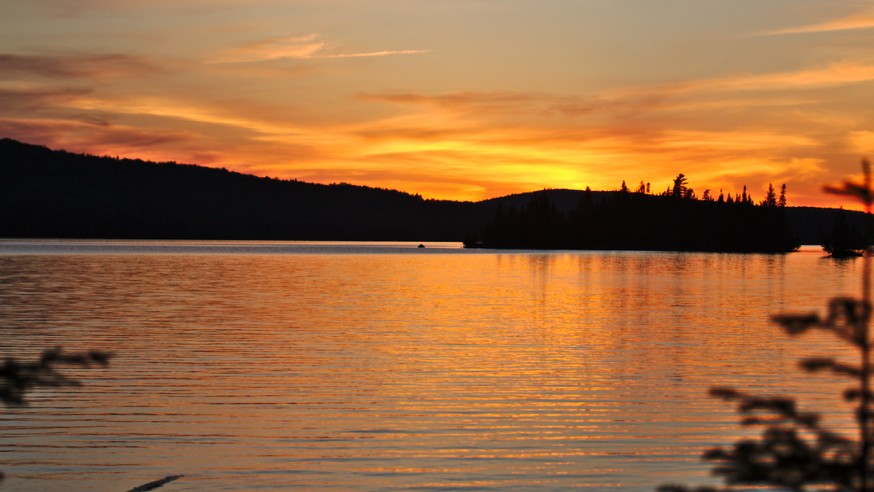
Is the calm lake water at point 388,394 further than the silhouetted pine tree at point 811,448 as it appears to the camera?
Yes

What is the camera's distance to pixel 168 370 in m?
22.9

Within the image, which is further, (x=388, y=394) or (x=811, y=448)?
(x=388, y=394)

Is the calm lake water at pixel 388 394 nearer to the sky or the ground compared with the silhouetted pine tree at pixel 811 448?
nearer to the ground

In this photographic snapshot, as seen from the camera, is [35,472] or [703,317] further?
[703,317]

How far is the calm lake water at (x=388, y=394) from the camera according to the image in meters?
Result: 13.9

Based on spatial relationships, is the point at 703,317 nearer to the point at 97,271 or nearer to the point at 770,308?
the point at 770,308

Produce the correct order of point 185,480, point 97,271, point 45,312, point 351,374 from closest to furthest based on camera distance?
point 185,480
point 351,374
point 45,312
point 97,271

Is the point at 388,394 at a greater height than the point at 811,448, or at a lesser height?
lesser

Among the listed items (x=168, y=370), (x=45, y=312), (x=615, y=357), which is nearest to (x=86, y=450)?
(x=168, y=370)

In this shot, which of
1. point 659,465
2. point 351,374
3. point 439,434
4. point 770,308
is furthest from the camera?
point 770,308

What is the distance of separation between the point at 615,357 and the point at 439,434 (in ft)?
38.2

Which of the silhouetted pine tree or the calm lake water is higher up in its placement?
the silhouetted pine tree

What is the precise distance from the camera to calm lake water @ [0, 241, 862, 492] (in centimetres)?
1391

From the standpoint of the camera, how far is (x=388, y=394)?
20.0m
